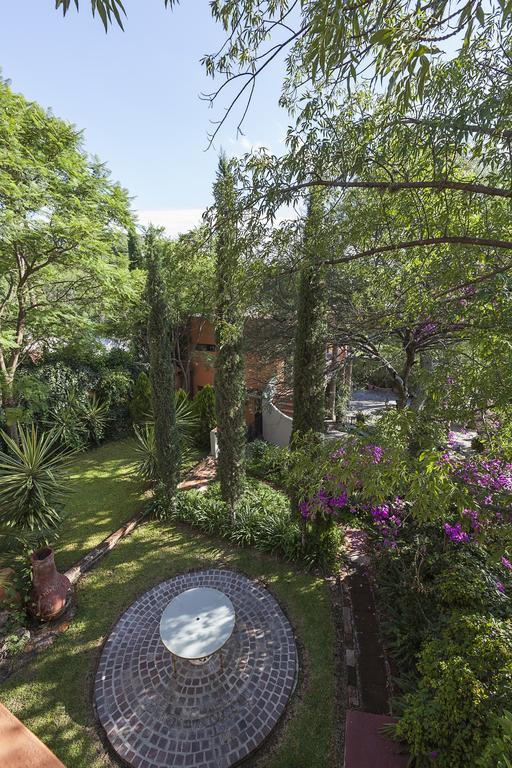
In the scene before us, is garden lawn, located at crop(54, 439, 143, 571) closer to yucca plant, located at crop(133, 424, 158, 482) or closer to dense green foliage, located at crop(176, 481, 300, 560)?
yucca plant, located at crop(133, 424, 158, 482)

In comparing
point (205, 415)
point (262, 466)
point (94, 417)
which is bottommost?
point (262, 466)

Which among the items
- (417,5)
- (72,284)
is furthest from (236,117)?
(72,284)

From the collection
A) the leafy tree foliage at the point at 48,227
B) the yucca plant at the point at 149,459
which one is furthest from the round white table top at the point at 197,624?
the leafy tree foliage at the point at 48,227

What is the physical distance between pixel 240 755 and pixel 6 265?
872 cm

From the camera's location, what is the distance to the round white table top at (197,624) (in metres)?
4.15

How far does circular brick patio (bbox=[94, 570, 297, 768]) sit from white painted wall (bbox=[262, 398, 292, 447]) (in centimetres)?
592

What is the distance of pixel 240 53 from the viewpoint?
275 cm

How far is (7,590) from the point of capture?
4.97 meters

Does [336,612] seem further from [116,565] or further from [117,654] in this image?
[116,565]

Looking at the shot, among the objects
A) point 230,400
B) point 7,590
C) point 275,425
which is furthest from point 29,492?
point 275,425

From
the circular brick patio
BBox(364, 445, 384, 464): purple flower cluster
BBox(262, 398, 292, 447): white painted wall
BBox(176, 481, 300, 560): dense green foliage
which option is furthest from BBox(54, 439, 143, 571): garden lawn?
BBox(364, 445, 384, 464): purple flower cluster

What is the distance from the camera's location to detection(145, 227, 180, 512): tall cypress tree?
664cm

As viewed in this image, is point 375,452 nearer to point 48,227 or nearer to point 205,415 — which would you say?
point 48,227

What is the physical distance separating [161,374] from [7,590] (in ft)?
14.6
